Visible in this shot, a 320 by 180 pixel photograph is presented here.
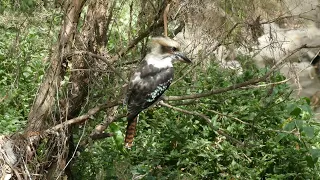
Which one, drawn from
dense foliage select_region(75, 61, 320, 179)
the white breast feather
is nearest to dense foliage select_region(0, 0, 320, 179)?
dense foliage select_region(75, 61, 320, 179)

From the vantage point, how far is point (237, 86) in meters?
3.09

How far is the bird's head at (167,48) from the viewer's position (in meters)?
3.71

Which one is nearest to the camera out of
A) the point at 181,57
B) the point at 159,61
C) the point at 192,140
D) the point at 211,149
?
the point at 181,57

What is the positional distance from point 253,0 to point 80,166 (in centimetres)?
196

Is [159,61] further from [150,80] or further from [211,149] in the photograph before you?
[211,149]

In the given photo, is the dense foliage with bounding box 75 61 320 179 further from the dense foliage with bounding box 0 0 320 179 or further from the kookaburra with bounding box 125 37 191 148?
the kookaburra with bounding box 125 37 191 148

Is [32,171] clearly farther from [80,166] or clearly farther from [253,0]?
[253,0]

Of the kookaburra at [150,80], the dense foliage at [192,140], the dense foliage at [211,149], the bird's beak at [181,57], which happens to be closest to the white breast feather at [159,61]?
the kookaburra at [150,80]

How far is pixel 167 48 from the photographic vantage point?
12.4 ft

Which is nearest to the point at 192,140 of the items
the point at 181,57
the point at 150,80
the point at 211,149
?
the point at 211,149

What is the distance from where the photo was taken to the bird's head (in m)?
3.71

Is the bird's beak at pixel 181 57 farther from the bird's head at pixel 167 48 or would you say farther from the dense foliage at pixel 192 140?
the dense foliage at pixel 192 140

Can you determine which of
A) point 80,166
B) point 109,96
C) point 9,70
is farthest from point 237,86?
point 9,70

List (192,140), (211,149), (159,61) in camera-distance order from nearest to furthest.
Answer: (159,61)
(211,149)
(192,140)
